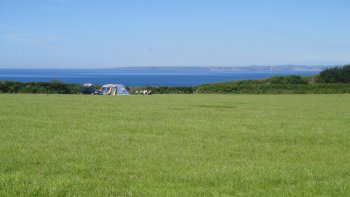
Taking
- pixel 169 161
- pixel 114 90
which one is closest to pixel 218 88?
pixel 114 90

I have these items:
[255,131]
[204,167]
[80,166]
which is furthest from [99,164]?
[255,131]

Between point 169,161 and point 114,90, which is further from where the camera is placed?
point 114,90

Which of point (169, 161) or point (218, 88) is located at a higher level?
point (169, 161)

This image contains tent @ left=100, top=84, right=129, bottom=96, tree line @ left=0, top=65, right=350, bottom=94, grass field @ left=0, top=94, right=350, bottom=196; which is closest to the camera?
grass field @ left=0, top=94, right=350, bottom=196

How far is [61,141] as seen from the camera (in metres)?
12.9

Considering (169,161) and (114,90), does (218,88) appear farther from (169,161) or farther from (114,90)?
(169,161)

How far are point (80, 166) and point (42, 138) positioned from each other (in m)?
4.28

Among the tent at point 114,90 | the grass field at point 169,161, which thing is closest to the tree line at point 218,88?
the tent at point 114,90

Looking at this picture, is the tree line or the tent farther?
the tent

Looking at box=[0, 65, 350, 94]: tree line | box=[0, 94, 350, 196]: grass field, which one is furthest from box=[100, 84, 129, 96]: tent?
box=[0, 94, 350, 196]: grass field

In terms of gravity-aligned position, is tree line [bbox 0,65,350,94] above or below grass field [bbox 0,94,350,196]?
below

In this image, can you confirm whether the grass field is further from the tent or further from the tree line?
the tent

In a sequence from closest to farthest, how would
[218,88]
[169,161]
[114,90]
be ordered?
1. [169,161]
2. [114,90]
3. [218,88]

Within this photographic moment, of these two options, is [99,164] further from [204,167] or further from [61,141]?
[61,141]
